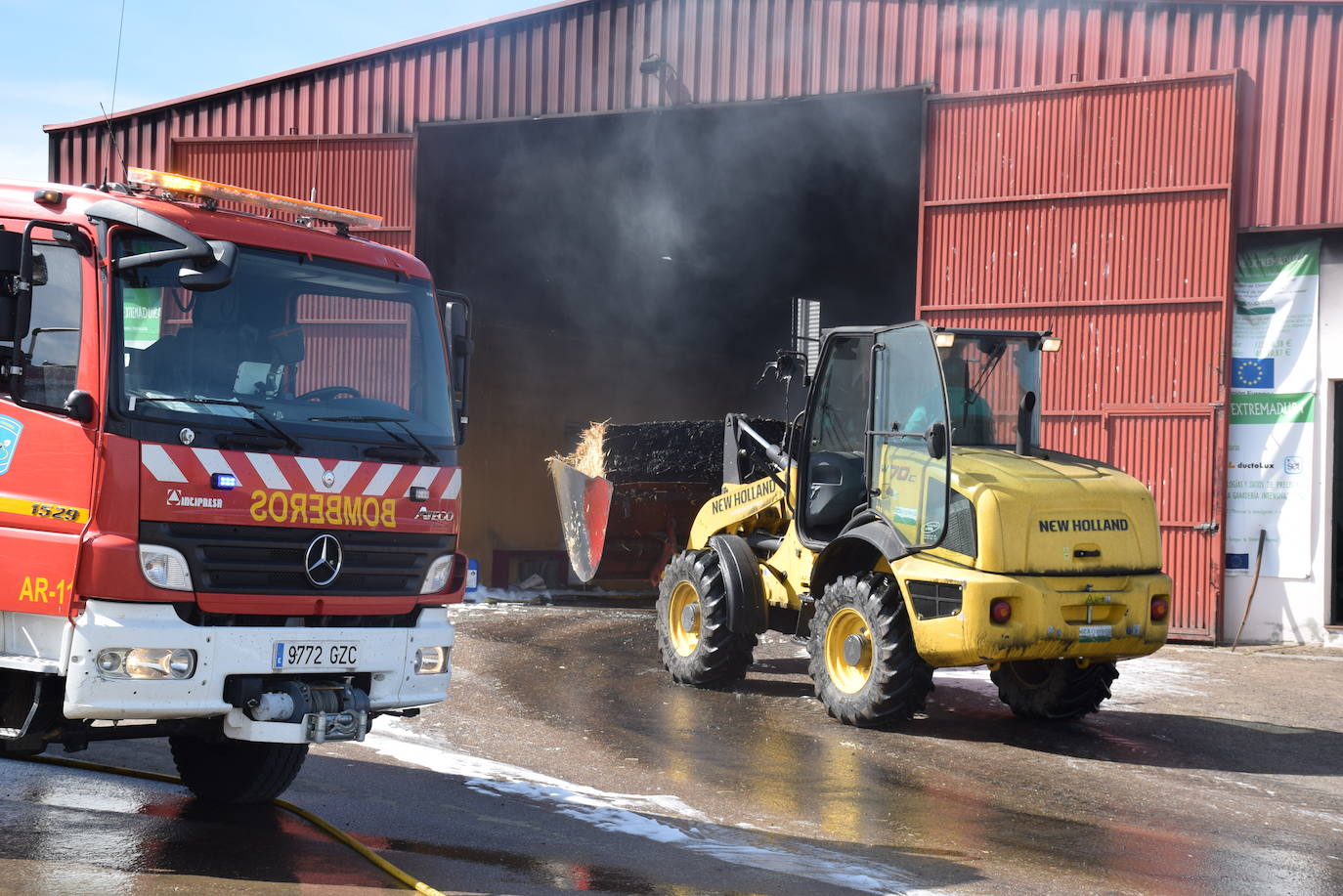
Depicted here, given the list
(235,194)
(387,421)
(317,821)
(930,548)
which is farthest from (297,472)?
(930,548)

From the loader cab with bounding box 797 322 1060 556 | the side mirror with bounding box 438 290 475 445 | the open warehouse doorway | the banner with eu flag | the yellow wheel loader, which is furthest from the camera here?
the open warehouse doorway

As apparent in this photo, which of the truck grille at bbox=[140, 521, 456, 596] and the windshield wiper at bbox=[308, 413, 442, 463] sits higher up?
the windshield wiper at bbox=[308, 413, 442, 463]

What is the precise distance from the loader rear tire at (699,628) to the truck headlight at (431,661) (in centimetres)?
467

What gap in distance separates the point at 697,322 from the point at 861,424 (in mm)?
15930

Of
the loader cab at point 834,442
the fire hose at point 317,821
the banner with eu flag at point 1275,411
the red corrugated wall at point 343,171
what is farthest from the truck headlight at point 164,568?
the red corrugated wall at point 343,171

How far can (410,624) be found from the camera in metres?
6.41

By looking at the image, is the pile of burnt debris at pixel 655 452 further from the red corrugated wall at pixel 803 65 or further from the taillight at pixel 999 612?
the taillight at pixel 999 612

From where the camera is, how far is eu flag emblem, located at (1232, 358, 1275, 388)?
15.2 metres

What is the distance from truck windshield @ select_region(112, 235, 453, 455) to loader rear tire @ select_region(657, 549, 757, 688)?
15.7 feet

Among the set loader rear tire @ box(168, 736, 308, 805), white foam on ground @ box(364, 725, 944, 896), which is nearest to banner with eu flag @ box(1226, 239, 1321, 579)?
white foam on ground @ box(364, 725, 944, 896)

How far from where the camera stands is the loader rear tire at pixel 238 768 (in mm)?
6766

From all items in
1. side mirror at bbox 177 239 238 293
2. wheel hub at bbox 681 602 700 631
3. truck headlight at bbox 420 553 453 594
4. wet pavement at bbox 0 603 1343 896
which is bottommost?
wet pavement at bbox 0 603 1343 896

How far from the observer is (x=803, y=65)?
55.5 feet

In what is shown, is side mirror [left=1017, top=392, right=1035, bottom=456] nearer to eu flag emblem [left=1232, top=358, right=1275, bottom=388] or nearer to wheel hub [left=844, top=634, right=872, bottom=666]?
wheel hub [left=844, top=634, right=872, bottom=666]
